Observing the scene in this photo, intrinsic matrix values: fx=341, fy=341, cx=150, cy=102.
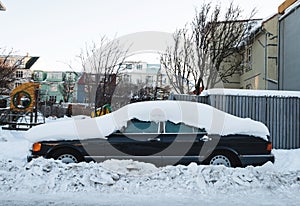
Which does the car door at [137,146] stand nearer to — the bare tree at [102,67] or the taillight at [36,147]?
the taillight at [36,147]

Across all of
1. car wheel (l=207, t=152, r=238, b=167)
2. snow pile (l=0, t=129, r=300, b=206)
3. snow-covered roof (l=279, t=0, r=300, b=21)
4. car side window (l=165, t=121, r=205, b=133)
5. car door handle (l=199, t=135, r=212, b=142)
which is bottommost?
snow pile (l=0, t=129, r=300, b=206)

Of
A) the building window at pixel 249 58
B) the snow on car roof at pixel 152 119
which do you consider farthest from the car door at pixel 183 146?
the building window at pixel 249 58

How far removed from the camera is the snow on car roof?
23.3 feet

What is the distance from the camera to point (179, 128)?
714 cm

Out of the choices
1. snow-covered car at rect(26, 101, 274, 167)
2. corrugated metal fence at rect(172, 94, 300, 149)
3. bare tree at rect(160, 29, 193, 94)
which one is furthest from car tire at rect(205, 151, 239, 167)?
bare tree at rect(160, 29, 193, 94)

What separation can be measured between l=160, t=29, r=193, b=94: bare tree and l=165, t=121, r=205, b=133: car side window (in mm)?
15485

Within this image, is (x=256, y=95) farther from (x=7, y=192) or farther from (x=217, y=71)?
(x=217, y=71)

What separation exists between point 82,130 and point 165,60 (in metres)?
18.0

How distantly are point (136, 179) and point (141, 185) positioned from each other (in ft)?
0.67

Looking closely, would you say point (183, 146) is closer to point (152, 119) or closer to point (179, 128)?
point (179, 128)

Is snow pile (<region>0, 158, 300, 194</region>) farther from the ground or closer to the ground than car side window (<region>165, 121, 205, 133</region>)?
closer to the ground

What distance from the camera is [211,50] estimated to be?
21891mm

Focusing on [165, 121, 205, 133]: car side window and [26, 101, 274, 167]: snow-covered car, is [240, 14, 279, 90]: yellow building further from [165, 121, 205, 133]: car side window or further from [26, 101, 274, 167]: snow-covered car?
[165, 121, 205, 133]: car side window

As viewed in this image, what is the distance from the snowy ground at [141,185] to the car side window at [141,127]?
756mm
